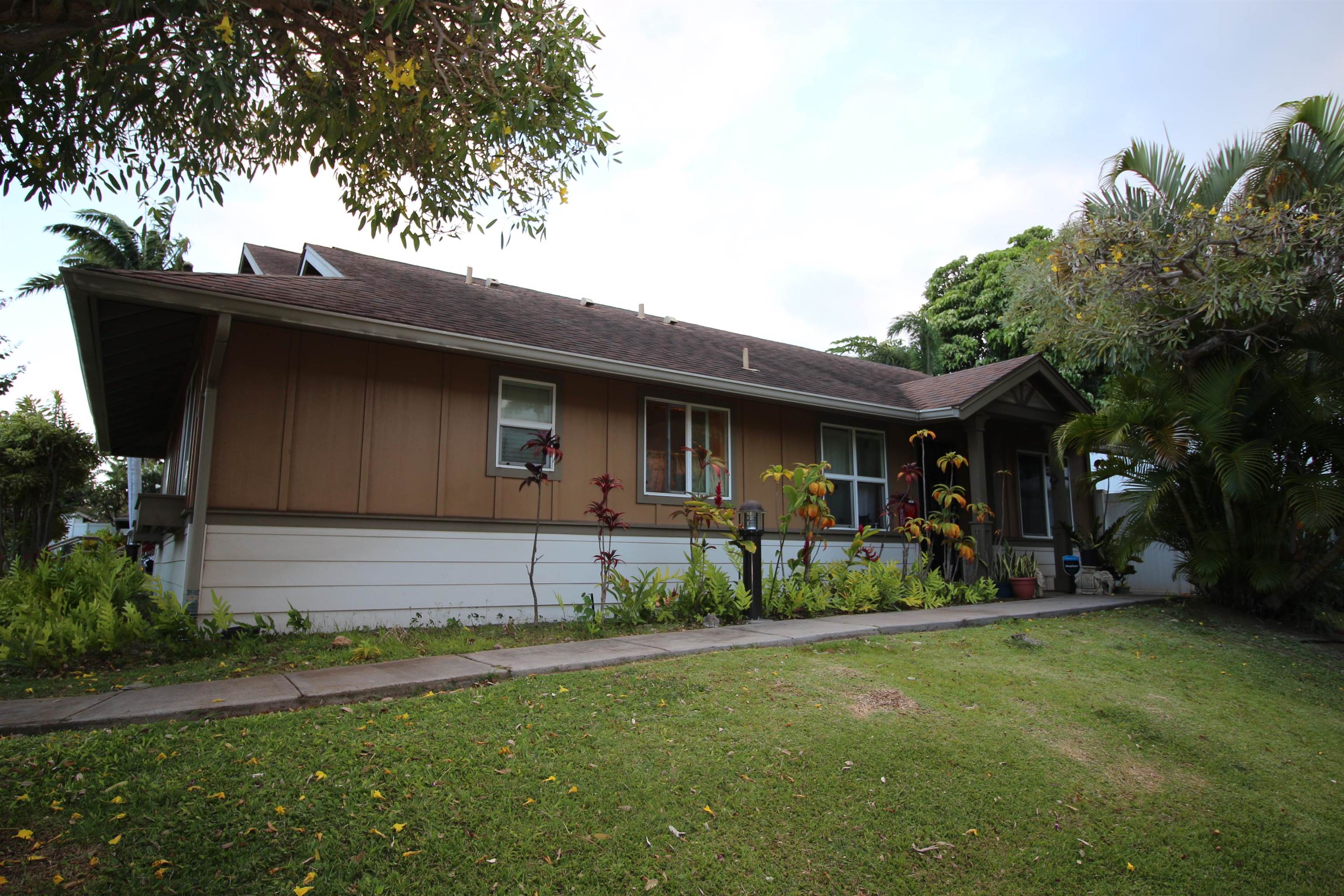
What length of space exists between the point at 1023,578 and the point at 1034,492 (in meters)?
3.20

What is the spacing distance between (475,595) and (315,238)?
20.6ft

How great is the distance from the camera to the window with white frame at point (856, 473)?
468 inches

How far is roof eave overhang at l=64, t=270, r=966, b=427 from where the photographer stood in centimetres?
634

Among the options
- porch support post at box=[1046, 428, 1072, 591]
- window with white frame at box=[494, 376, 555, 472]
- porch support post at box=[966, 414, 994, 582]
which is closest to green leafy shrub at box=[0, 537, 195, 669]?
window with white frame at box=[494, 376, 555, 472]

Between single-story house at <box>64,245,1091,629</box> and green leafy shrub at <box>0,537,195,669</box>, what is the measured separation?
384 mm

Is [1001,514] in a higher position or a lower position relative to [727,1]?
lower

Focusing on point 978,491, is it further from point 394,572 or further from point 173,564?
point 173,564

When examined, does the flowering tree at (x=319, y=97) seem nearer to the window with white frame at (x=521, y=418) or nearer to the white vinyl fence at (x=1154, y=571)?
the window with white frame at (x=521, y=418)

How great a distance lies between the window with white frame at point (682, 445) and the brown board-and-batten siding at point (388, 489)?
334 millimetres

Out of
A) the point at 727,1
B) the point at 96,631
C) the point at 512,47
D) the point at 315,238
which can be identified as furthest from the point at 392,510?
the point at 727,1

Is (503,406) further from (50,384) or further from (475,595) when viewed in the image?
(50,384)

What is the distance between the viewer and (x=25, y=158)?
4.94m

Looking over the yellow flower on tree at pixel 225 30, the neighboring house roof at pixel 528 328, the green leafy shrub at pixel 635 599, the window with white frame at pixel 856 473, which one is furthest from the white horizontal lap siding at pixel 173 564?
the window with white frame at pixel 856 473

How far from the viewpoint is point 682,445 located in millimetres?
10352
